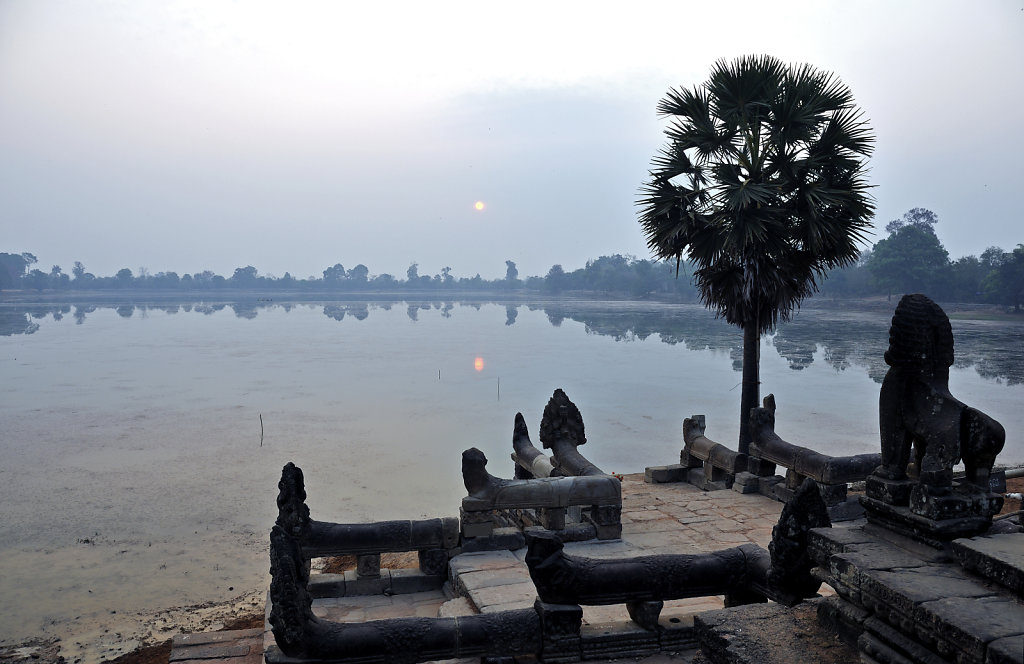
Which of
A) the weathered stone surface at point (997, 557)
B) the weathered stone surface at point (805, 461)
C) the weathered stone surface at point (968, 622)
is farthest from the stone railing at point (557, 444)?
the weathered stone surface at point (968, 622)

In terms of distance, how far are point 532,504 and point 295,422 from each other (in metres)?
17.3

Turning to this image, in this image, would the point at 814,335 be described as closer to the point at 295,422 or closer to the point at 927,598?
the point at 295,422

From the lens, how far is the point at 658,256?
42.0 feet

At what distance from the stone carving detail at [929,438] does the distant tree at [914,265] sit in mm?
58913

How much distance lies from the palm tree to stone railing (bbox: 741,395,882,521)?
155cm

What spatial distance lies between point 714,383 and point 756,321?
1823cm

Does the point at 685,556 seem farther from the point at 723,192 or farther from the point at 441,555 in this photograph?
the point at 723,192

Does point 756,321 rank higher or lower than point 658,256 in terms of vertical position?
lower

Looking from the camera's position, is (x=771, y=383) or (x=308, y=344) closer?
(x=771, y=383)

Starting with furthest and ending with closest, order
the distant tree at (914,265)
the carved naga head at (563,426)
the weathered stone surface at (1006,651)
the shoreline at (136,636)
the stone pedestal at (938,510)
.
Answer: the distant tree at (914,265) < the carved naga head at (563,426) < the shoreline at (136,636) < the stone pedestal at (938,510) < the weathered stone surface at (1006,651)

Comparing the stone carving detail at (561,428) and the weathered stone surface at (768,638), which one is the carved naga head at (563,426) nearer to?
the stone carving detail at (561,428)

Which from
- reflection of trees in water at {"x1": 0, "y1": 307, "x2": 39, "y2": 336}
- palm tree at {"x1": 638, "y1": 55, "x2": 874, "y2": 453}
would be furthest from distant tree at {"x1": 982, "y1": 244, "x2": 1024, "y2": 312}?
reflection of trees in water at {"x1": 0, "y1": 307, "x2": 39, "y2": 336}

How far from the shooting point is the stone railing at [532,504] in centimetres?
741

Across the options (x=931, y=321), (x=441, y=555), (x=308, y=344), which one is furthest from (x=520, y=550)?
→ (x=308, y=344)
